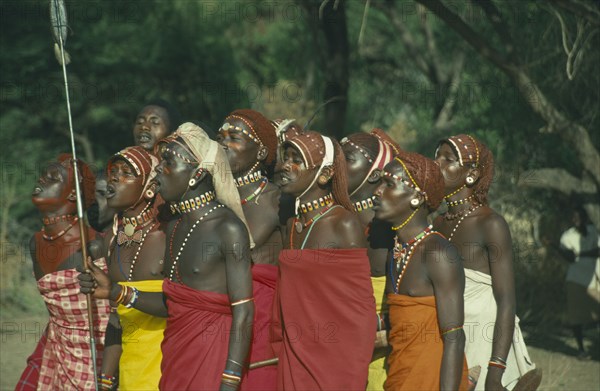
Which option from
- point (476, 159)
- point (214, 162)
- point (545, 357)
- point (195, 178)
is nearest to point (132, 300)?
point (195, 178)

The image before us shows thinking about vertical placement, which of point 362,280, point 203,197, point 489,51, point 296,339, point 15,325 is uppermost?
point 489,51

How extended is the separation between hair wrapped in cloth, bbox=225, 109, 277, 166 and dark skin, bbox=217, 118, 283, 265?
4cm

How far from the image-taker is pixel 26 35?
1473 centimetres

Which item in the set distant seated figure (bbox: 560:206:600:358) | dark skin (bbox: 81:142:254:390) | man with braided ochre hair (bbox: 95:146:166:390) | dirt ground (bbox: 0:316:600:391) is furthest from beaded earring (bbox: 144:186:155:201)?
distant seated figure (bbox: 560:206:600:358)

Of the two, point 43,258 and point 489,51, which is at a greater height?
point 489,51

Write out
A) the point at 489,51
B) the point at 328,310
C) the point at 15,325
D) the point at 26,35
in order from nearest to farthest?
the point at 328,310 < the point at 489,51 < the point at 15,325 < the point at 26,35

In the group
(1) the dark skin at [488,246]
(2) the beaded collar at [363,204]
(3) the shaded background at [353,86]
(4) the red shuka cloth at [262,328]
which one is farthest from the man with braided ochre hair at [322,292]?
(3) the shaded background at [353,86]

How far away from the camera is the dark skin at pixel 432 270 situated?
4.55 meters

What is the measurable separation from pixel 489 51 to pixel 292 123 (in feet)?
12.2

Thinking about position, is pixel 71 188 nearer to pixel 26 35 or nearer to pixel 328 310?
pixel 328 310

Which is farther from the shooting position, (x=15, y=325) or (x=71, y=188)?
(x=15, y=325)

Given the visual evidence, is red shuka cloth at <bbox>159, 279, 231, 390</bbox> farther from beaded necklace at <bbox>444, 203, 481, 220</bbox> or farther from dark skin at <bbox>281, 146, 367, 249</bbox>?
beaded necklace at <bbox>444, 203, 481, 220</bbox>

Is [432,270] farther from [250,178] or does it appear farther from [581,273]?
[581,273]

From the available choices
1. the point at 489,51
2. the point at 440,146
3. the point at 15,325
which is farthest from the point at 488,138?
the point at 440,146
